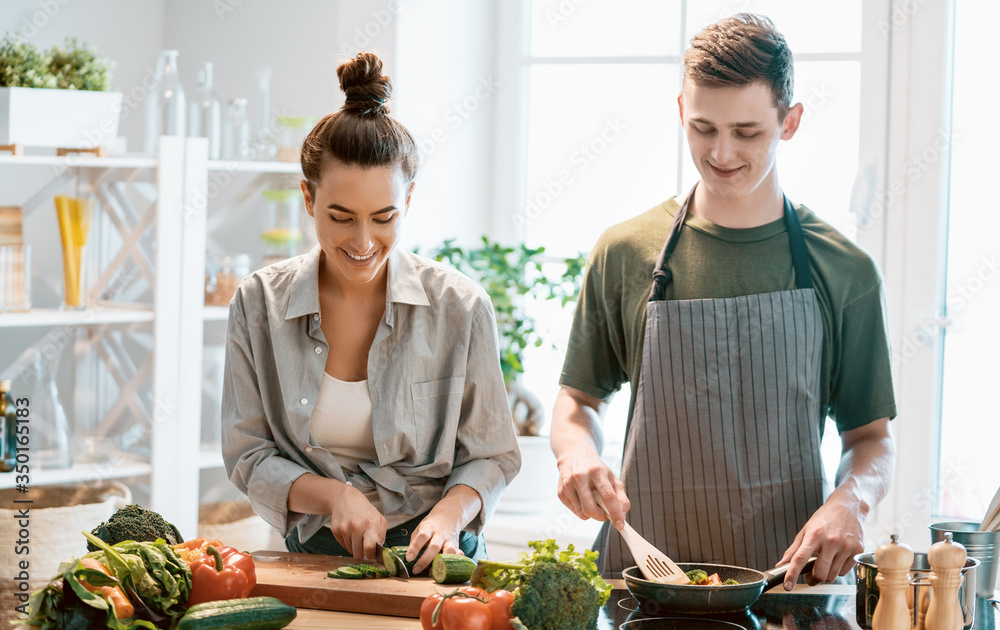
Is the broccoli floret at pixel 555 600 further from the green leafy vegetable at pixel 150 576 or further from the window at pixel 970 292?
the window at pixel 970 292

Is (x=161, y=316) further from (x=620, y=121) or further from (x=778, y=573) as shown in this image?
(x=778, y=573)

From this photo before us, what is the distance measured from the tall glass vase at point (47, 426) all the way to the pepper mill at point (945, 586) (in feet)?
7.54

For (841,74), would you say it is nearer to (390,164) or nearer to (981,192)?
(981,192)

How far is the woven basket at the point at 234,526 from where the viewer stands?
2869 mm

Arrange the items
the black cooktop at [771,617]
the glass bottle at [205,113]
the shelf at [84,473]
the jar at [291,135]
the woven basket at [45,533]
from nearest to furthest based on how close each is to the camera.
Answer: the black cooktop at [771,617], the woven basket at [45,533], the shelf at [84,473], the glass bottle at [205,113], the jar at [291,135]

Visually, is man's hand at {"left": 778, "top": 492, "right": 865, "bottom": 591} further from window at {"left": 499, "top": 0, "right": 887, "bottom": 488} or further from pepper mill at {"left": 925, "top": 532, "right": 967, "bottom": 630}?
window at {"left": 499, "top": 0, "right": 887, "bottom": 488}

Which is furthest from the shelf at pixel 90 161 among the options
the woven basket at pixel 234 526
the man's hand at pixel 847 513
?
the man's hand at pixel 847 513

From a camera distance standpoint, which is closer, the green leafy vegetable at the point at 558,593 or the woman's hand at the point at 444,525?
the green leafy vegetable at the point at 558,593

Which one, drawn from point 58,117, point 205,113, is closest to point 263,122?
point 205,113

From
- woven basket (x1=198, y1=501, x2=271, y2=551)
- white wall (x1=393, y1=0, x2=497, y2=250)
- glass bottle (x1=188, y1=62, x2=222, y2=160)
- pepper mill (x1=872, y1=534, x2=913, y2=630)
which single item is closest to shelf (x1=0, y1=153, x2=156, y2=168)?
glass bottle (x1=188, y1=62, x2=222, y2=160)

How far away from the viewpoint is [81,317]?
8.98ft

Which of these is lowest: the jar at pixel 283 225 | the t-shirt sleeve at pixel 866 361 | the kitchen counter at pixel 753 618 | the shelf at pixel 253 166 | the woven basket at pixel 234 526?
the woven basket at pixel 234 526

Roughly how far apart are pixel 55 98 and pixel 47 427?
889mm

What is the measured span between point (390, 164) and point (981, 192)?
82.6 inches
